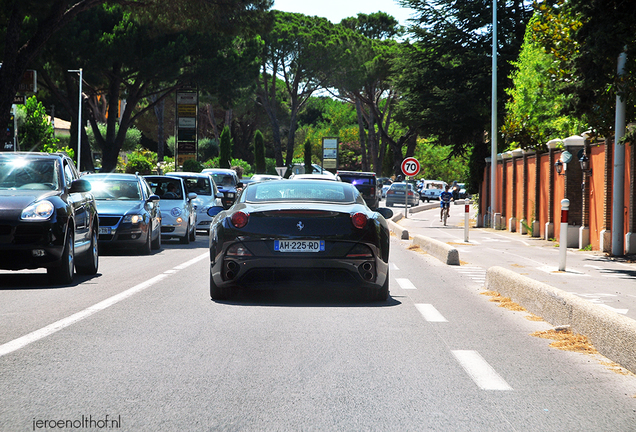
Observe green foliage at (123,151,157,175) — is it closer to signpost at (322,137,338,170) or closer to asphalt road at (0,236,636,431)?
signpost at (322,137,338,170)

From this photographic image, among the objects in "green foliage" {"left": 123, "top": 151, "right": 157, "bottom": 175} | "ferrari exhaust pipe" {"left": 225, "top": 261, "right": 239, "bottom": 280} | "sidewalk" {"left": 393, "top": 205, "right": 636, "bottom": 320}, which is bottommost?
"sidewalk" {"left": 393, "top": 205, "right": 636, "bottom": 320}

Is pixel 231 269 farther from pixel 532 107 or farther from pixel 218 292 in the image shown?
pixel 532 107

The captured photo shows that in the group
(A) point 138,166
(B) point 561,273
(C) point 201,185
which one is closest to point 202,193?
(C) point 201,185

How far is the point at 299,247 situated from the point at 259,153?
74.9m

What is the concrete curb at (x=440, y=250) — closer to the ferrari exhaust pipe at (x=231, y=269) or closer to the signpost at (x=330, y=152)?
A: the ferrari exhaust pipe at (x=231, y=269)

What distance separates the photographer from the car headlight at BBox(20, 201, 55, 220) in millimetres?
10562

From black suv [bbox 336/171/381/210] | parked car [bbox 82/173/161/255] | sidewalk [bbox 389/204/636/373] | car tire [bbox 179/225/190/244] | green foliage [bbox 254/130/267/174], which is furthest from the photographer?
green foliage [bbox 254/130/267/174]

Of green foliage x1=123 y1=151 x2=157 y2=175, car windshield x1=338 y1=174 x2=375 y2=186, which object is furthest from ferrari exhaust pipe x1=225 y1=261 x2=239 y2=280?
green foliage x1=123 y1=151 x2=157 y2=175

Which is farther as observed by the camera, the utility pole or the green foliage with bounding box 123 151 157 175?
the green foliage with bounding box 123 151 157 175

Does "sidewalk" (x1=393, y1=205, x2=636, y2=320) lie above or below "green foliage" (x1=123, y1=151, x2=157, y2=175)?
below

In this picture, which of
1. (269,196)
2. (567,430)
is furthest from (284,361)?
(269,196)

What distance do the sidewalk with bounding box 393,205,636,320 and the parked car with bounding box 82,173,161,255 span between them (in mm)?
6328

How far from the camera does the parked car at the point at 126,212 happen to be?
16703 mm

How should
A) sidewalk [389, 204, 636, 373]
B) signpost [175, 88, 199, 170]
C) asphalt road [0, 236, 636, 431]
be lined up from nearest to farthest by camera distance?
asphalt road [0, 236, 636, 431] < sidewalk [389, 204, 636, 373] < signpost [175, 88, 199, 170]
